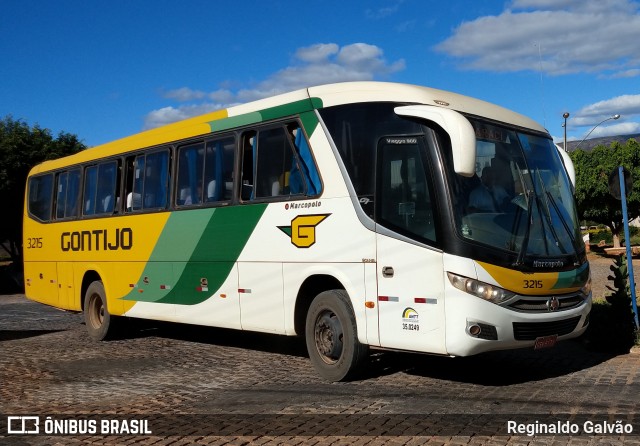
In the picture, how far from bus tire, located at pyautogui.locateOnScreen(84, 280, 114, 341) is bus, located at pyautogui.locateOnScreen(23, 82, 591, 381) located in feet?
8.16

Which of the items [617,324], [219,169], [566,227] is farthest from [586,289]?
[219,169]

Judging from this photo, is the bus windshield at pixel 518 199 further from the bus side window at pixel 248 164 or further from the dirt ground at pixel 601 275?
the dirt ground at pixel 601 275

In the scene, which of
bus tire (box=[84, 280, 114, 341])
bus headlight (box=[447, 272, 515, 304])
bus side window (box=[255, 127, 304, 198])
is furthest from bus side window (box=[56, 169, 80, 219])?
bus headlight (box=[447, 272, 515, 304])

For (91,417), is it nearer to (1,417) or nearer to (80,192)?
(1,417)

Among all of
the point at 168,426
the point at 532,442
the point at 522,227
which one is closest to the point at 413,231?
the point at 522,227

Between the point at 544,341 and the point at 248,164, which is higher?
the point at 248,164

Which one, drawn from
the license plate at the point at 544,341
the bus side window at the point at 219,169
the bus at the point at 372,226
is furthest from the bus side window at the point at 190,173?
the license plate at the point at 544,341

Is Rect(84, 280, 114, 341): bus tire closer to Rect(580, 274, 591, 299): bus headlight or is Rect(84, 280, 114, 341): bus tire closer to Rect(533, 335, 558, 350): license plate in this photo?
Rect(533, 335, 558, 350): license plate

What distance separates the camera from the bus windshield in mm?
7703

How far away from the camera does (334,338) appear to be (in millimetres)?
8727

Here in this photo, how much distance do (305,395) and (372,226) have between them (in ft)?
6.49

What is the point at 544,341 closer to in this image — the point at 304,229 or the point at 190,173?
the point at 304,229

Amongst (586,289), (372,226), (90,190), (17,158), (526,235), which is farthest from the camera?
(17,158)

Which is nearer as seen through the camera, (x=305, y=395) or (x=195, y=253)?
(x=305, y=395)
